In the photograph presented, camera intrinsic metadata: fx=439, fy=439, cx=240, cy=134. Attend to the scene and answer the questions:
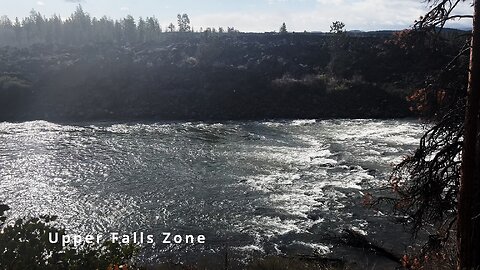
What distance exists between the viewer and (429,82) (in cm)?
934

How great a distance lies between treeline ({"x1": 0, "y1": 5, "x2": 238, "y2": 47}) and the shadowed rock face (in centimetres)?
6585

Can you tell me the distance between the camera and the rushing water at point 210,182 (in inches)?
683

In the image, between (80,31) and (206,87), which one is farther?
(80,31)

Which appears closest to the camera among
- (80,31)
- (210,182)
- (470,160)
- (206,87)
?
(470,160)

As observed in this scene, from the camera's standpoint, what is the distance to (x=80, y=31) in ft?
507

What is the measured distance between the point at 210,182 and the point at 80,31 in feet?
481

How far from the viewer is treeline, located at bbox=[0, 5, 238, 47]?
14300cm

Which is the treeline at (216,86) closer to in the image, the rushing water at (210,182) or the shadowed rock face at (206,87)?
the shadowed rock face at (206,87)

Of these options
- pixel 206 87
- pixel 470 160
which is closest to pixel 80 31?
pixel 206 87

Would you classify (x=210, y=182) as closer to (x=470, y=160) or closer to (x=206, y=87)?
(x=470, y=160)

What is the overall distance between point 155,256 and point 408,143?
2317 centimetres

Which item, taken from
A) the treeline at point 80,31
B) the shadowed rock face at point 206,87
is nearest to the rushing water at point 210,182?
the shadowed rock face at point 206,87

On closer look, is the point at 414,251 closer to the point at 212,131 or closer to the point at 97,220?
the point at 97,220

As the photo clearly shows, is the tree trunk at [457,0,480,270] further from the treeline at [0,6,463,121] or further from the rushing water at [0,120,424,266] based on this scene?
the treeline at [0,6,463,121]
